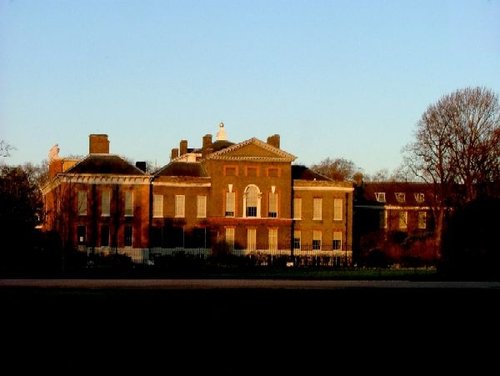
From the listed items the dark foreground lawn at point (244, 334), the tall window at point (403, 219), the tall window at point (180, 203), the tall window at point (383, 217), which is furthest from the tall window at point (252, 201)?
the dark foreground lawn at point (244, 334)

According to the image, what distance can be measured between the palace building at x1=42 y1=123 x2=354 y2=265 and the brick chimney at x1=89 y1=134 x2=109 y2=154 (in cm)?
8

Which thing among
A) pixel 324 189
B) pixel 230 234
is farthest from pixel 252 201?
pixel 324 189

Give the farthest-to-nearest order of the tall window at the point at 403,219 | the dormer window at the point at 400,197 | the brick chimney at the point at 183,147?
the brick chimney at the point at 183,147, the dormer window at the point at 400,197, the tall window at the point at 403,219

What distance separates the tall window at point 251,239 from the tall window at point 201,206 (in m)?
3.59

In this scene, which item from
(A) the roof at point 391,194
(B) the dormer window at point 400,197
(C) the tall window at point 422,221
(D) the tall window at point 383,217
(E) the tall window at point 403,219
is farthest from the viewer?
(B) the dormer window at point 400,197

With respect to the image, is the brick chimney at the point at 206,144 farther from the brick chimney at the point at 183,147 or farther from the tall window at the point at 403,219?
the tall window at the point at 403,219

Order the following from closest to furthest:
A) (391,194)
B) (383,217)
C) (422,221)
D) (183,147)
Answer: (422,221) → (383,217) → (183,147) → (391,194)

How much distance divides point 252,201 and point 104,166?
37.4 ft

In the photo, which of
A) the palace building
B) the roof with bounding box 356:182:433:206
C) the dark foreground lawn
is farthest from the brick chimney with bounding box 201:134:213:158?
the dark foreground lawn

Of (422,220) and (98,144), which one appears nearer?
(98,144)

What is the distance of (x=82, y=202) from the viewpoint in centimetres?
7294

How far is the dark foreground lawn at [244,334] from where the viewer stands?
47.4 ft

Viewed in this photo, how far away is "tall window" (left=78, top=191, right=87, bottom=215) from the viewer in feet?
238

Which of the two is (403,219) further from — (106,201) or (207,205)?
(106,201)
